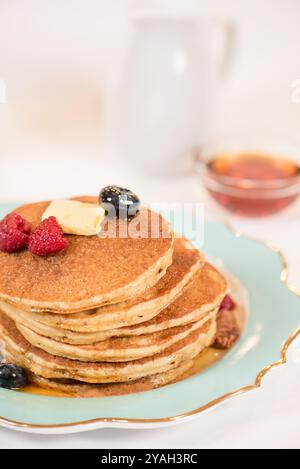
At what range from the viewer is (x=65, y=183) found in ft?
10.8

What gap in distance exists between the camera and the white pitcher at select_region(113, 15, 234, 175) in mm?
2967

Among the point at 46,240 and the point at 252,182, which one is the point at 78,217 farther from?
the point at 252,182

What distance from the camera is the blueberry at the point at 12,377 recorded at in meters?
1.68

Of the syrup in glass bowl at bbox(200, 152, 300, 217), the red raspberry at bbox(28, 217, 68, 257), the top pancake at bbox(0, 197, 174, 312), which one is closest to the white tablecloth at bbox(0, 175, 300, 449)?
the top pancake at bbox(0, 197, 174, 312)

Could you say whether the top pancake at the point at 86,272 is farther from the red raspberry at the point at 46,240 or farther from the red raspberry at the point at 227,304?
the red raspberry at the point at 227,304

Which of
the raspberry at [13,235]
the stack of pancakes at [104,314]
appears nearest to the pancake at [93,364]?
the stack of pancakes at [104,314]

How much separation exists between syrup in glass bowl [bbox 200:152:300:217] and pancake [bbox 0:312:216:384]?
1.11 metres

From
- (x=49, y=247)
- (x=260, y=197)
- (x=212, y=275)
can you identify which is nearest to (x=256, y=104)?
(x=260, y=197)

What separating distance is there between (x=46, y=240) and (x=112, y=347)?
344 millimetres

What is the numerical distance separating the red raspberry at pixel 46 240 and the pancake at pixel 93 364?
0.28 metres

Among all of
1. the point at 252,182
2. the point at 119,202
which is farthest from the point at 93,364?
the point at 252,182

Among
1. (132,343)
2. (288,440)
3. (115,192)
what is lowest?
(288,440)
